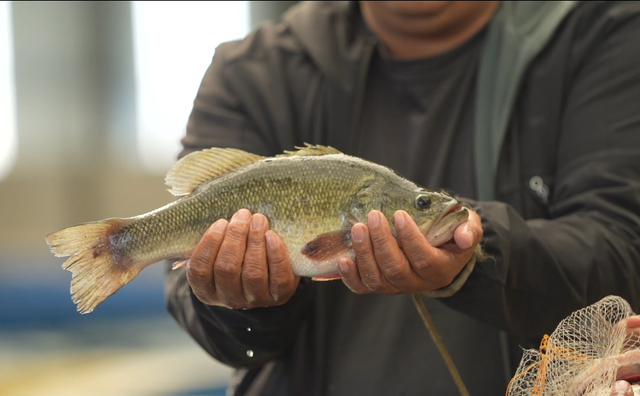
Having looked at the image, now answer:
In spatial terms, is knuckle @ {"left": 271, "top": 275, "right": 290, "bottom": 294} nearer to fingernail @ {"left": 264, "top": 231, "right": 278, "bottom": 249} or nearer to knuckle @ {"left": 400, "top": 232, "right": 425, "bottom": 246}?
fingernail @ {"left": 264, "top": 231, "right": 278, "bottom": 249}

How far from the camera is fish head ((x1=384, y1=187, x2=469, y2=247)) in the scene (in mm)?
A: 892

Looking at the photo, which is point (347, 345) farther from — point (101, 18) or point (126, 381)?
point (101, 18)

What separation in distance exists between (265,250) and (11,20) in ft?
15.0

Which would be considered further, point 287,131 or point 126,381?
point 126,381

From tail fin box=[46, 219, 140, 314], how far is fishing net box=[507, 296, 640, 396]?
0.50 metres

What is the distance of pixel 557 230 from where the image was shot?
109 cm

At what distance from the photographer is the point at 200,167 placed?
960 millimetres

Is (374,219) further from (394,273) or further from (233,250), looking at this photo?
(233,250)

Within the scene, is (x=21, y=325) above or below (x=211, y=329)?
below

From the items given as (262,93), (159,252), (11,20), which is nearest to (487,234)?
(159,252)

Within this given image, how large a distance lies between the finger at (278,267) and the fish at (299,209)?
0.6 inches

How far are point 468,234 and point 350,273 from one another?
0.53 ft

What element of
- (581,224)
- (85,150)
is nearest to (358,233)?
(581,224)

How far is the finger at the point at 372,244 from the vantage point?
0.86m
